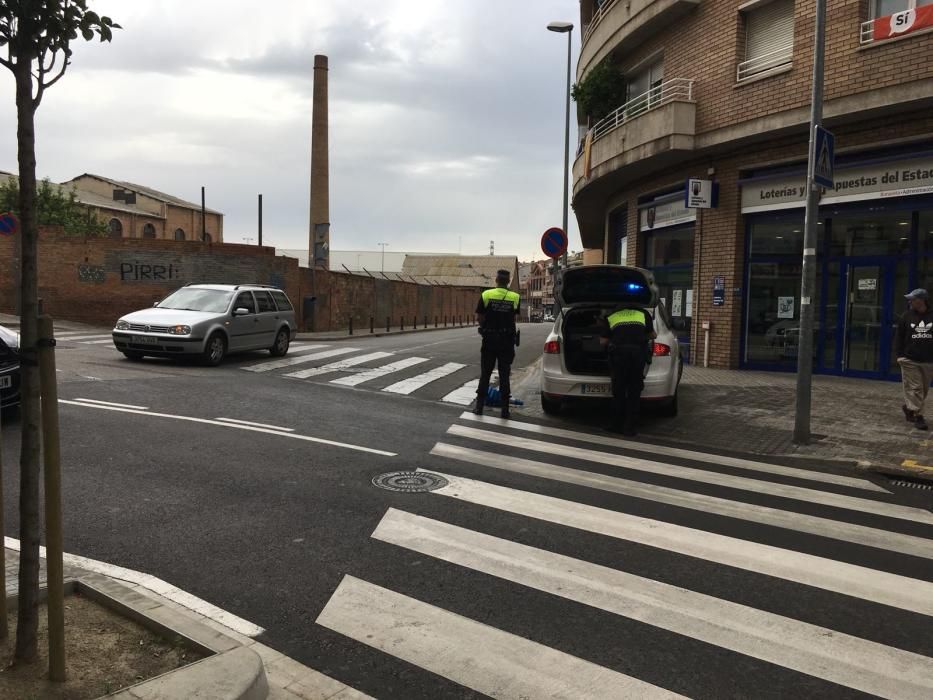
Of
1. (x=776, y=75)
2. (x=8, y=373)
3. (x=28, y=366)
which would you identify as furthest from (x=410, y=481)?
(x=776, y=75)

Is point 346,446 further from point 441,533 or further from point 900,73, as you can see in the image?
point 900,73

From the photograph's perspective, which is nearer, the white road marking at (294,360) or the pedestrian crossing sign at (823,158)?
the pedestrian crossing sign at (823,158)

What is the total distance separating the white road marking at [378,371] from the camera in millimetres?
13164

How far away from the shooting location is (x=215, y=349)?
14531mm

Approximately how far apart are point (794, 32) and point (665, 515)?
11.8 metres

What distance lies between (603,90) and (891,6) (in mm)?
7942

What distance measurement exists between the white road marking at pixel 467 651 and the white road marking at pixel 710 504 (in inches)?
108

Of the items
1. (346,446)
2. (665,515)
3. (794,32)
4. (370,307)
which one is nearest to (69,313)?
(370,307)

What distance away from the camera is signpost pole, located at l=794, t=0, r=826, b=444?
843cm

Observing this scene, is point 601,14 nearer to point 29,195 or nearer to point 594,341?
point 594,341

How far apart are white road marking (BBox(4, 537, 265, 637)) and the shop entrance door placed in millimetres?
13088

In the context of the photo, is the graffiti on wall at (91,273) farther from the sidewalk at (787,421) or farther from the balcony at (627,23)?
the sidewalk at (787,421)

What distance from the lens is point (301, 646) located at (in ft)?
11.0

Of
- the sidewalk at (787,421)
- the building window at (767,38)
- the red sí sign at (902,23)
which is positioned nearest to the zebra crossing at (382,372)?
the sidewalk at (787,421)
